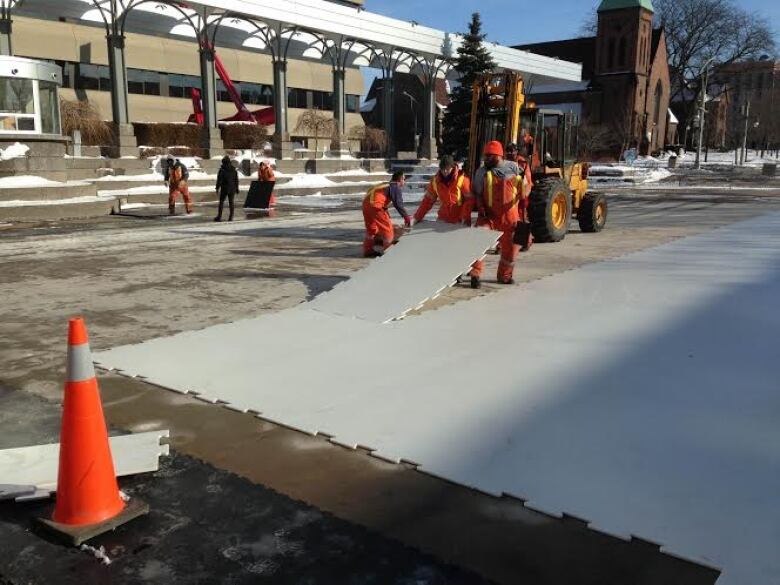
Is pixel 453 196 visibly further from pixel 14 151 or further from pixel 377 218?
pixel 14 151

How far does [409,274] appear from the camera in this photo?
7.82m

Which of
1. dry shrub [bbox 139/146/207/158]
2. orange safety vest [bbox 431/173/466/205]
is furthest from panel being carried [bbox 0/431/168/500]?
dry shrub [bbox 139/146/207/158]

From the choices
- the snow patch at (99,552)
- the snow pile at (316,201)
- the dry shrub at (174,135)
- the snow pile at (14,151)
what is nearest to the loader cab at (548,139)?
the snow pile at (316,201)

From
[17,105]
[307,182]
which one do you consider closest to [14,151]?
[17,105]

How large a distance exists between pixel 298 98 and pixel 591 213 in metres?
48.9

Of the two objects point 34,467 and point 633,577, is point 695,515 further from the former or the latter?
point 34,467

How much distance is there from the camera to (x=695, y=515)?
3.14 m

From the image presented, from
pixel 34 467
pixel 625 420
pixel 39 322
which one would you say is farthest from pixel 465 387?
pixel 39 322

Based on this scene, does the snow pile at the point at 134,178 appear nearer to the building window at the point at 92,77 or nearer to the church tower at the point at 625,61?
the building window at the point at 92,77

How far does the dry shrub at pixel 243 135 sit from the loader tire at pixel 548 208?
80.7 ft

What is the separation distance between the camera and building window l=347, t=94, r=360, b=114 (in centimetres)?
6575

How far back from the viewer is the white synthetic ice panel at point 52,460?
3.42 meters

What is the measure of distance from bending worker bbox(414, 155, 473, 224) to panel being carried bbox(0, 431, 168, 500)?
5.68 metres

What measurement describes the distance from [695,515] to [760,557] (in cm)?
36
